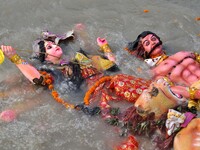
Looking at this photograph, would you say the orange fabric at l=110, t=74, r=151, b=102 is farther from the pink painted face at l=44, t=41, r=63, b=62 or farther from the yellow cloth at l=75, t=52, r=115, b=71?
the pink painted face at l=44, t=41, r=63, b=62

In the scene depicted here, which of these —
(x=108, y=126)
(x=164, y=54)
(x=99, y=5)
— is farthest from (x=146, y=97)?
(x=99, y=5)

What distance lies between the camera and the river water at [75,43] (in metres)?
4.30

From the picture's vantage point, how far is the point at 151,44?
5.27m

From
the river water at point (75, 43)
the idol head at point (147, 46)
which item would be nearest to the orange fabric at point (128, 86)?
the river water at point (75, 43)

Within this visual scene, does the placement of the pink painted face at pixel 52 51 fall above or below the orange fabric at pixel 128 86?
above

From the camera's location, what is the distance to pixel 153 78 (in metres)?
5.11

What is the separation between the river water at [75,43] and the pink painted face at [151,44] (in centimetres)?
28

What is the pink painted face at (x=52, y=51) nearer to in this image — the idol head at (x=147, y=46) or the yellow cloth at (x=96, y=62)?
the yellow cloth at (x=96, y=62)

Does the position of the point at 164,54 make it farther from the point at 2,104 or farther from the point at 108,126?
the point at 2,104

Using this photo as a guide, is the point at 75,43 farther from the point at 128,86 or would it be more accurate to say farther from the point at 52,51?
the point at 128,86

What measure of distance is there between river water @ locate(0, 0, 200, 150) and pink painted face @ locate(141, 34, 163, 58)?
0.28 m

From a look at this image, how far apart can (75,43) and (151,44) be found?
3.90ft

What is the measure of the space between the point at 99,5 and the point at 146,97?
273 cm

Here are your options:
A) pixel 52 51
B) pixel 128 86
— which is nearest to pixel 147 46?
pixel 128 86
